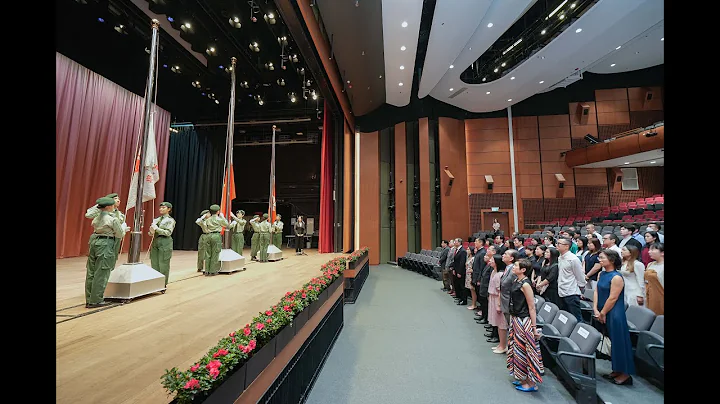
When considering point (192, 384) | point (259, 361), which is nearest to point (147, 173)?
point (259, 361)

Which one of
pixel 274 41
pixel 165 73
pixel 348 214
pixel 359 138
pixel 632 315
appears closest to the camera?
pixel 632 315

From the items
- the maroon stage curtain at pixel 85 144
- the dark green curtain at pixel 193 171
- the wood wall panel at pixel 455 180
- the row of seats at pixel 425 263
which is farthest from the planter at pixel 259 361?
the dark green curtain at pixel 193 171

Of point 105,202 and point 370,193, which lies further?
point 370,193

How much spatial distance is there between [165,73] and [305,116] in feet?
14.4

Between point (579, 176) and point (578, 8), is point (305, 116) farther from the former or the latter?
point (579, 176)

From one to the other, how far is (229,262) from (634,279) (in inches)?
227

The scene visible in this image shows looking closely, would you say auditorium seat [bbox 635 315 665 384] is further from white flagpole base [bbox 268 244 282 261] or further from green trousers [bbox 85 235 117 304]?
white flagpole base [bbox 268 244 282 261]

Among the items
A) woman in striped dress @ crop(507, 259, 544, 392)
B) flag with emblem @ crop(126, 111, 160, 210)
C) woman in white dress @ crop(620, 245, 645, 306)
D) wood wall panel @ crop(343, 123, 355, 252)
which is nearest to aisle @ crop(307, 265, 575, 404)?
woman in striped dress @ crop(507, 259, 544, 392)

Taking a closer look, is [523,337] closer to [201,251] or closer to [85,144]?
[201,251]

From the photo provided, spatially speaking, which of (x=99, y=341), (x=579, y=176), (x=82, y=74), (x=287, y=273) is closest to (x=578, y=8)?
(x=579, y=176)

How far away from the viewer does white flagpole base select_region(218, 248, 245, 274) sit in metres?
5.23

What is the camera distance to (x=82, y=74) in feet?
25.2

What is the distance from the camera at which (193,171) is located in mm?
12523
